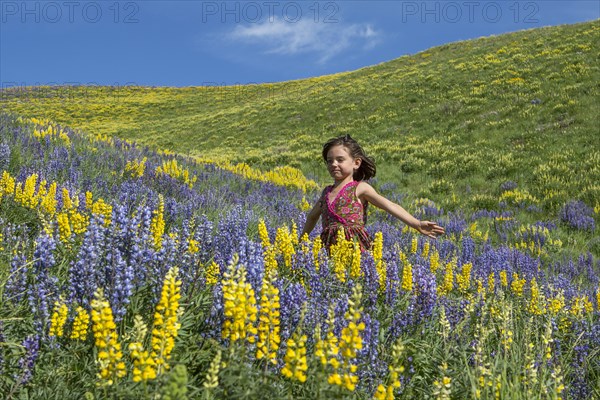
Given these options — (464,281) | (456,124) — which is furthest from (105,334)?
(456,124)

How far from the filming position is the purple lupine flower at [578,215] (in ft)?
29.4

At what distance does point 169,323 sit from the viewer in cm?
157

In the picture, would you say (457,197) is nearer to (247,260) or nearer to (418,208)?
(418,208)

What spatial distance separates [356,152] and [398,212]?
1092mm

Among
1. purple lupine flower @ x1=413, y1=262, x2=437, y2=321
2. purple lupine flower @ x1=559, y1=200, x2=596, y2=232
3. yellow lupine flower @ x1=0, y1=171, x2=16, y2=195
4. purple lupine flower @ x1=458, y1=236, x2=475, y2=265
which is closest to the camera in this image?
purple lupine flower @ x1=413, y1=262, x2=437, y2=321

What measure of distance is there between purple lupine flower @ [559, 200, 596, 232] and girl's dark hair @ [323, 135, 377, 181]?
5.82 metres

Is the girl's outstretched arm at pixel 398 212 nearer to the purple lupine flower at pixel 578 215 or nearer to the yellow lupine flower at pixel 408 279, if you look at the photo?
the yellow lupine flower at pixel 408 279

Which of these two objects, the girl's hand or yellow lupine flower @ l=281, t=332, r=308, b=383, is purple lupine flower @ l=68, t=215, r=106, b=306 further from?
the girl's hand

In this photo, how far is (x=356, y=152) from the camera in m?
5.47

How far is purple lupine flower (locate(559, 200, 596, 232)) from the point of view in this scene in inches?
353

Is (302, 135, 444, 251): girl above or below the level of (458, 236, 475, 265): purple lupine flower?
above

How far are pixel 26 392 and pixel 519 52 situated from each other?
32.3m

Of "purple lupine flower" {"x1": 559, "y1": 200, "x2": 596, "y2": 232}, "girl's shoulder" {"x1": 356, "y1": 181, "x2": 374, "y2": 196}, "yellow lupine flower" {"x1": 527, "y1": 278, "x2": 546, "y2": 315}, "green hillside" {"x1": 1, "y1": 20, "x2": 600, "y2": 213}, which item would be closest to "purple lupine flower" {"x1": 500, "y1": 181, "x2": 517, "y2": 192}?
"green hillside" {"x1": 1, "y1": 20, "x2": 600, "y2": 213}

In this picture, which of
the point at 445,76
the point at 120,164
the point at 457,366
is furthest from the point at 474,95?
the point at 457,366
